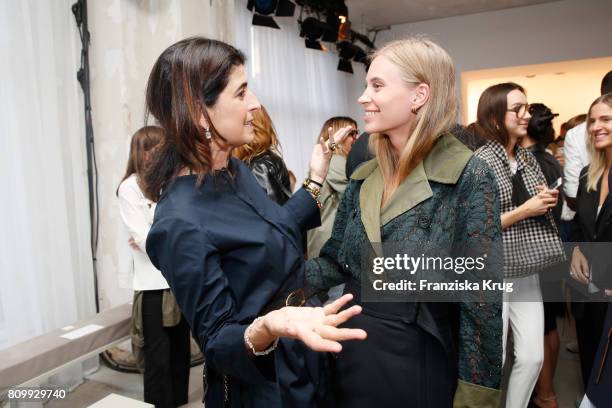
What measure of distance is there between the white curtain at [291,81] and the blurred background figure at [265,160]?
269 centimetres

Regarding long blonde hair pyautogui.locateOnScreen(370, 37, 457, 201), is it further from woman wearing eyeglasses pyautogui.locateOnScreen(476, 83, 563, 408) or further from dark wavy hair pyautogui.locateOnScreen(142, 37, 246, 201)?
woman wearing eyeglasses pyautogui.locateOnScreen(476, 83, 563, 408)

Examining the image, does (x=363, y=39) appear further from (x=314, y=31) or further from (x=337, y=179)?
(x=337, y=179)

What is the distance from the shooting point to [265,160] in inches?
86.8

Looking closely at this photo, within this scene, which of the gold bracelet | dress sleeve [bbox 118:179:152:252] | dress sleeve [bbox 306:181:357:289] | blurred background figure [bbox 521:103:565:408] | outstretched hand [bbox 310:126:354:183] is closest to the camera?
dress sleeve [bbox 306:181:357:289]

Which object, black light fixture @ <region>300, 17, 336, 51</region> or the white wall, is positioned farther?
the white wall

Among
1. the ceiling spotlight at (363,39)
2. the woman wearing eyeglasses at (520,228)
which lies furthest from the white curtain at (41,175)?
→ the ceiling spotlight at (363,39)

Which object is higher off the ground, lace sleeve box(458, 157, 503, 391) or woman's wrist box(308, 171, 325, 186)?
woman's wrist box(308, 171, 325, 186)

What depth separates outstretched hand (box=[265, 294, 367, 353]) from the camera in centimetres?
79

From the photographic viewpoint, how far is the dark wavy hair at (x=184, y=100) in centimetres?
113

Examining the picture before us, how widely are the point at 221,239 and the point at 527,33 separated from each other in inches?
280

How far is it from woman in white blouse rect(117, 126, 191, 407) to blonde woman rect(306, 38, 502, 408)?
152cm

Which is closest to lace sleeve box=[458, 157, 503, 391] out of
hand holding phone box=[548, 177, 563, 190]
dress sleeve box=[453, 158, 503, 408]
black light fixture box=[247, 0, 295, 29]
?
dress sleeve box=[453, 158, 503, 408]

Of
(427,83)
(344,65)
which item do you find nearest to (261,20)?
(344,65)

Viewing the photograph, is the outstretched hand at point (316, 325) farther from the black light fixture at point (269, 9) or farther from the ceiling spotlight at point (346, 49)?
the ceiling spotlight at point (346, 49)
